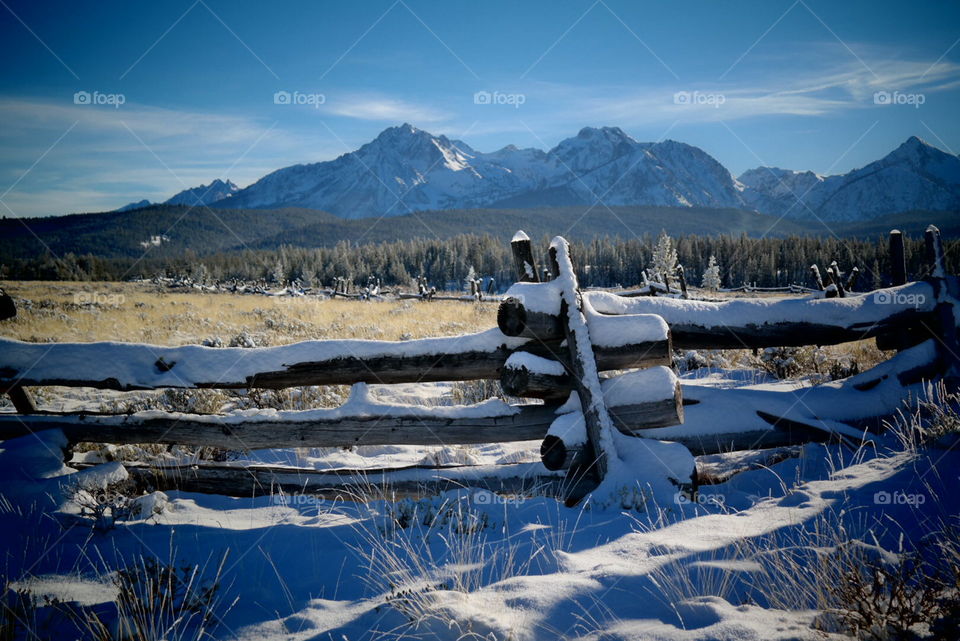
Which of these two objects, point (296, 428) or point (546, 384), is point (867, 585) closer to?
point (546, 384)

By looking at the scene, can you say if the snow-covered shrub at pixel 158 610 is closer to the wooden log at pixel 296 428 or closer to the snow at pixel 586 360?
the wooden log at pixel 296 428

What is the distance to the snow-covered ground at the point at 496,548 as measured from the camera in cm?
201

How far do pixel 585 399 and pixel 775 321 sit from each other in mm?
2401

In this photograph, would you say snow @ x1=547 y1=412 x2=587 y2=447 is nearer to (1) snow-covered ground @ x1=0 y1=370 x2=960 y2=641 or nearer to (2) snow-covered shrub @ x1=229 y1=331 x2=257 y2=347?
(1) snow-covered ground @ x1=0 y1=370 x2=960 y2=641

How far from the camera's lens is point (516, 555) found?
→ 8.71 feet

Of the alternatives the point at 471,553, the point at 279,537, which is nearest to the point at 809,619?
the point at 471,553

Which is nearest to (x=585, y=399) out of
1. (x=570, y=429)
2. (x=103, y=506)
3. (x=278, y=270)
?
(x=570, y=429)

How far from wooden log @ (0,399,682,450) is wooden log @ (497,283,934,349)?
37.1 inches

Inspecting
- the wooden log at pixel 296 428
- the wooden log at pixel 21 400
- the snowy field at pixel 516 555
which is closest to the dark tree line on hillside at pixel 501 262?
the wooden log at pixel 21 400

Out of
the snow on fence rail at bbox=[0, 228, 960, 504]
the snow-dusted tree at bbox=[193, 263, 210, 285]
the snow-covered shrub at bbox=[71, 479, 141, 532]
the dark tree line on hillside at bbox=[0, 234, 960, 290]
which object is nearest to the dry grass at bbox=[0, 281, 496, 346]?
the snow on fence rail at bbox=[0, 228, 960, 504]

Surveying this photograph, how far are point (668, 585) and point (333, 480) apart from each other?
289 cm

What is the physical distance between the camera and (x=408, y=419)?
4.19m

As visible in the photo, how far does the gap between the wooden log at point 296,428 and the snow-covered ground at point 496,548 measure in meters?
0.28

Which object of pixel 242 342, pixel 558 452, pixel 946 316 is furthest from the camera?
pixel 242 342
